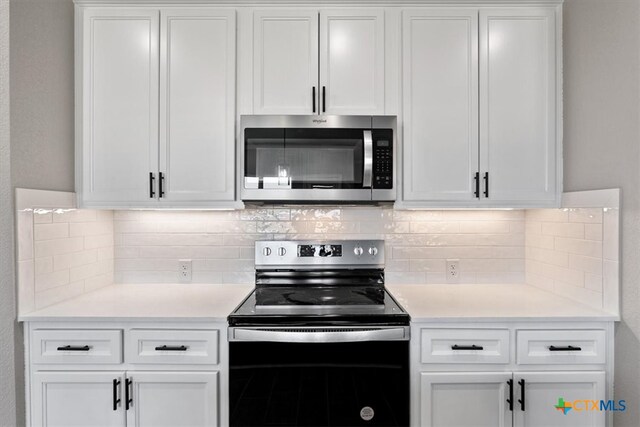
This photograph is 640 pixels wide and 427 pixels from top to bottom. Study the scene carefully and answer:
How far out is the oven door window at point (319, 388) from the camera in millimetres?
1663

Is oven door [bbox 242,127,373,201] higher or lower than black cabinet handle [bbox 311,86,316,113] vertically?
lower


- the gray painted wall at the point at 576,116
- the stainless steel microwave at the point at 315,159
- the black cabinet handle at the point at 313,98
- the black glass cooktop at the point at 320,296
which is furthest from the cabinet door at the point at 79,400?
the black cabinet handle at the point at 313,98

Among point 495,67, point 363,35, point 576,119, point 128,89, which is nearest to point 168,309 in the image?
point 128,89

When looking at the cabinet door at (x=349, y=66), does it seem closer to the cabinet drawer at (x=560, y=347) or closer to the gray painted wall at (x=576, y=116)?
the gray painted wall at (x=576, y=116)

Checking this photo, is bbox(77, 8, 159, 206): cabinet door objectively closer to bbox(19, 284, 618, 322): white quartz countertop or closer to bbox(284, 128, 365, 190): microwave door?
bbox(19, 284, 618, 322): white quartz countertop

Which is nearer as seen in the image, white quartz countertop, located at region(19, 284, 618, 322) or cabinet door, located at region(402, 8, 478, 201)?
white quartz countertop, located at region(19, 284, 618, 322)

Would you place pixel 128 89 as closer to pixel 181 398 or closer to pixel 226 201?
pixel 226 201

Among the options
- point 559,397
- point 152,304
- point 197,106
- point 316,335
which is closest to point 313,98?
point 197,106

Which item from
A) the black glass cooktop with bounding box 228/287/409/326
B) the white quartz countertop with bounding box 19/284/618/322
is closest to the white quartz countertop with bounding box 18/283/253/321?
the white quartz countertop with bounding box 19/284/618/322

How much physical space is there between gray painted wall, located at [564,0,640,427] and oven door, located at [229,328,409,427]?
0.98m

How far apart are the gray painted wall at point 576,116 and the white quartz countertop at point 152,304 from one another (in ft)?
0.81

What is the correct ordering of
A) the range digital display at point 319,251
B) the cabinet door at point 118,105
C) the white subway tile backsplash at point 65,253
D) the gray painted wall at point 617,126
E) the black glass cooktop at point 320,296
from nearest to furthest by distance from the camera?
the gray painted wall at point 617,126 → the white subway tile backsplash at point 65,253 → the black glass cooktop at point 320,296 → the cabinet door at point 118,105 → the range digital display at point 319,251

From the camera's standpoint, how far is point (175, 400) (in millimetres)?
1683

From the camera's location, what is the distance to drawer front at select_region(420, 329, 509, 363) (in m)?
1.69
